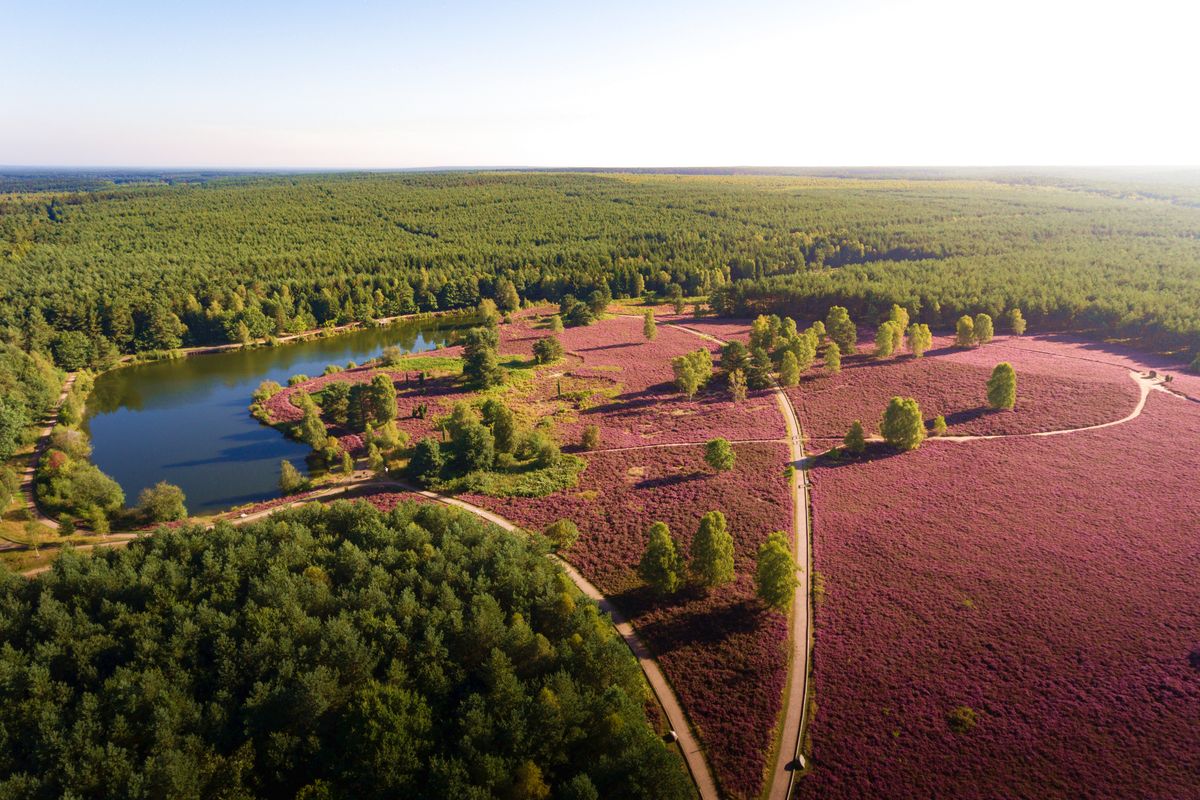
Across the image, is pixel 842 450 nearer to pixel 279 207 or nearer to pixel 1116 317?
pixel 1116 317

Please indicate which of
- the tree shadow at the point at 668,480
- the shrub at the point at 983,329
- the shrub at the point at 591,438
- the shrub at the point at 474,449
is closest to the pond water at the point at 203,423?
the shrub at the point at 474,449

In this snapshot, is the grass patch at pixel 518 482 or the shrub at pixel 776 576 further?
the grass patch at pixel 518 482

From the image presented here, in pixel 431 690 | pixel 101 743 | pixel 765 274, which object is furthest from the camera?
pixel 765 274

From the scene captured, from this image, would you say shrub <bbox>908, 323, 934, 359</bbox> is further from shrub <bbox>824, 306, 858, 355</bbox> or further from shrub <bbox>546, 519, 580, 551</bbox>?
shrub <bbox>546, 519, 580, 551</bbox>

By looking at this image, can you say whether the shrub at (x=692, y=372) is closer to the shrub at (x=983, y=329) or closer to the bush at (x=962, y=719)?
the shrub at (x=983, y=329)

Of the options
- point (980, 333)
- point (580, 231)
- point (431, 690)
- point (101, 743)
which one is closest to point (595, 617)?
point (431, 690)

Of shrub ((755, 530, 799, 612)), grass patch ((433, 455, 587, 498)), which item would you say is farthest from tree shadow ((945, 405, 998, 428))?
grass patch ((433, 455, 587, 498))
